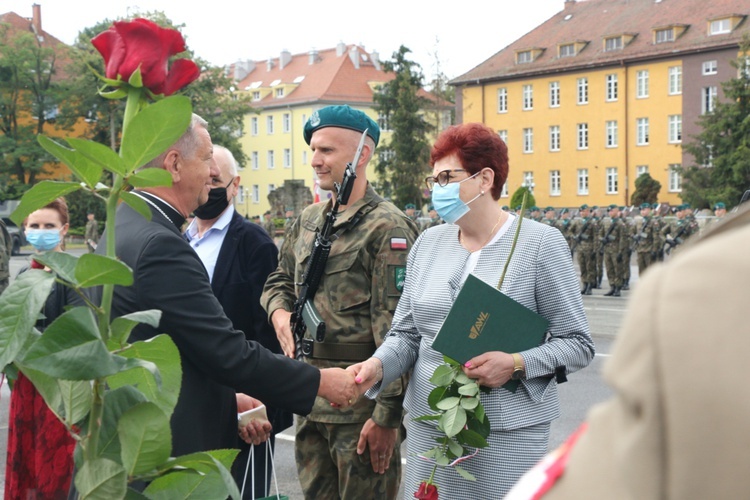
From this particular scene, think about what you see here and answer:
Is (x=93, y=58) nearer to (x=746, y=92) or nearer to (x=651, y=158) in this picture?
(x=746, y=92)

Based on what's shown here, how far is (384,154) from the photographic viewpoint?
64438 mm

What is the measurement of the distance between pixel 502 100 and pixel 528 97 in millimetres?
2172

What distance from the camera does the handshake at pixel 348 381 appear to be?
3.11m

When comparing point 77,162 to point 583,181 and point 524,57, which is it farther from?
point 524,57

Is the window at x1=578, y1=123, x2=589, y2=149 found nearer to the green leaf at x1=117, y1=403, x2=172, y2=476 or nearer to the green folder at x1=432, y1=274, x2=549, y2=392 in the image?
the green folder at x1=432, y1=274, x2=549, y2=392

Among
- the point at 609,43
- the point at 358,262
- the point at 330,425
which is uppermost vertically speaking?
the point at 609,43

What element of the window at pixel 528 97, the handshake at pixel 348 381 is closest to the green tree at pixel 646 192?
the window at pixel 528 97

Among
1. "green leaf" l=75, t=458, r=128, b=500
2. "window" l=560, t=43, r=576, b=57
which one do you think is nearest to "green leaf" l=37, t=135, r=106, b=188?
"green leaf" l=75, t=458, r=128, b=500

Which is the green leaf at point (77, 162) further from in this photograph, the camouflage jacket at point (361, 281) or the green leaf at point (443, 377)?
the camouflage jacket at point (361, 281)

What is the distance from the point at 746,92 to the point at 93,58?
2965 cm

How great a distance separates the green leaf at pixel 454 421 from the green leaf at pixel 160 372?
142cm

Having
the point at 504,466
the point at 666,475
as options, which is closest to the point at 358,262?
the point at 504,466

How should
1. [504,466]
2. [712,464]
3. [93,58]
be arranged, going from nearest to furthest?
[712,464] → [504,466] → [93,58]

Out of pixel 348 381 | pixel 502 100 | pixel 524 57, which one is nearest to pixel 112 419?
pixel 348 381
